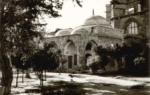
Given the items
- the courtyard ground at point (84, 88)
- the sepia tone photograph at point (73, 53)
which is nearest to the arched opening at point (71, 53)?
the sepia tone photograph at point (73, 53)

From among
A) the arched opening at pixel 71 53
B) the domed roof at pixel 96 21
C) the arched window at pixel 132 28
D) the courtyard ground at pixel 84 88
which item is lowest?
the courtyard ground at pixel 84 88

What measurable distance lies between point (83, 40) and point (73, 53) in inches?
107

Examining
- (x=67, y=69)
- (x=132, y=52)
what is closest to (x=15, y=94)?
(x=132, y=52)

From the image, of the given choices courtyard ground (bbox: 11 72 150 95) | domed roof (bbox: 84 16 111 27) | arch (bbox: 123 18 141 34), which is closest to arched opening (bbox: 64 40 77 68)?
domed roof (bbox: 84 16 111 27)

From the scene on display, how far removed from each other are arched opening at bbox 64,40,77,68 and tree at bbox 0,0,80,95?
21.0m

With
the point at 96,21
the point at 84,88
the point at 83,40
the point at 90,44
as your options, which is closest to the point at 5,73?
the point at 84,88

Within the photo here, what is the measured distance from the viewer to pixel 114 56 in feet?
90.7

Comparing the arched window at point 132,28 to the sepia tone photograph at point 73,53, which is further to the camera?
the arched window at point 132,28

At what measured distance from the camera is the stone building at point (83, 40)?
31188 millimetres

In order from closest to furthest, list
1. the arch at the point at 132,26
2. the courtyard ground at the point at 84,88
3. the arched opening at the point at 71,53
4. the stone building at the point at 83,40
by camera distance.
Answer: the courtyard ground at the point at 84,88, the stone building at the point at 83,40, the arched opening at the point at 71,53, the arch at the point at 132,26

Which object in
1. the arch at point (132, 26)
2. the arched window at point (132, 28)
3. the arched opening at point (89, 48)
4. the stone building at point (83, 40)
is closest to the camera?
the stone building at point (83, 40)

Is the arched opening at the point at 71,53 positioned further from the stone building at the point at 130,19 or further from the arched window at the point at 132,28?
the arched window at the point at 132,28

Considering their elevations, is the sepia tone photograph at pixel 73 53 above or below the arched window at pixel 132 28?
below

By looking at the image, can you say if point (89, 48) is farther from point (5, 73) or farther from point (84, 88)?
point (5, 73)
